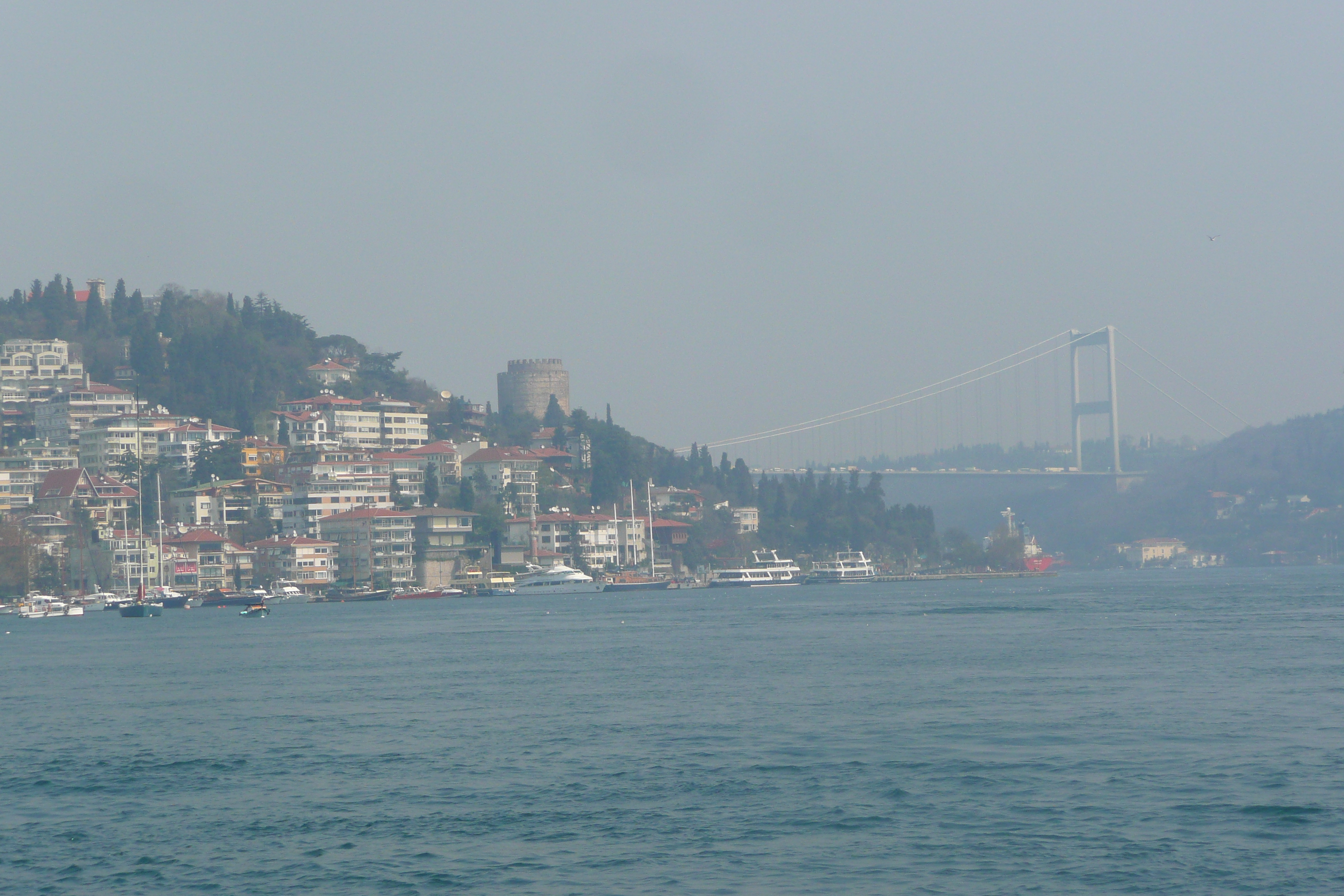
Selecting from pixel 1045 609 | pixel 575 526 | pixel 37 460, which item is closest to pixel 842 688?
pixel 1045 609

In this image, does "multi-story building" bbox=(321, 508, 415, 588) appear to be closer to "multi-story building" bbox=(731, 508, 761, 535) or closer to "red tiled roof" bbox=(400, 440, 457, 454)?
"red tiled roof" bbox=(400, 440, 457, 454)

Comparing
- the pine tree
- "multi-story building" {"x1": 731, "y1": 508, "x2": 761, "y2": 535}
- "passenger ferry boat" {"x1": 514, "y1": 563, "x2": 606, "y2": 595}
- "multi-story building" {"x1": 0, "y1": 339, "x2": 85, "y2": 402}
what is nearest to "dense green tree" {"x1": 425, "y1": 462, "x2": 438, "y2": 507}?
"passenger ferry boat" {"x1": 514, "y1": 563, "x2": 606, "y2": 595}

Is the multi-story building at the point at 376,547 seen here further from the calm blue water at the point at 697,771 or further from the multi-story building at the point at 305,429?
the calm blue water at the point at 697,771

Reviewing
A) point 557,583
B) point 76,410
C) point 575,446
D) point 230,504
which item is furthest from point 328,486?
point 575,446

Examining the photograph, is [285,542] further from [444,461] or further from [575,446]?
[575,446]

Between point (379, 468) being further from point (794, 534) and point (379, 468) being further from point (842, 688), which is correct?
point (842, 688)

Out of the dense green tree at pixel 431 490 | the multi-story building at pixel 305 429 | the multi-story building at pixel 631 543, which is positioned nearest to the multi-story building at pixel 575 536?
the multi-story building at pixel 631 543

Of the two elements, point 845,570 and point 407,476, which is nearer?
point 407,476
